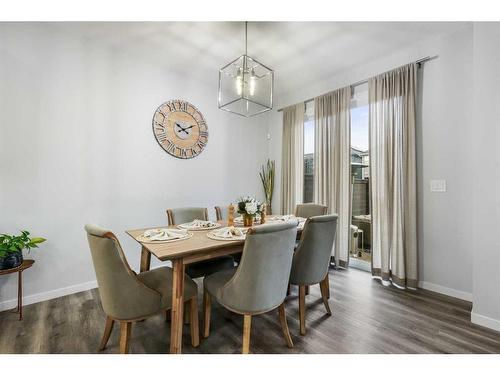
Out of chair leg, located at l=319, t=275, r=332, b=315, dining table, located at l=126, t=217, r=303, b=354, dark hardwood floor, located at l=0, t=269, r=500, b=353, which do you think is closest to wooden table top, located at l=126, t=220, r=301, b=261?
dining table, located at l=126, t=217, r=303, b=354

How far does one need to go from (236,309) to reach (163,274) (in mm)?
664

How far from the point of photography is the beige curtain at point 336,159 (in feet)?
10.6

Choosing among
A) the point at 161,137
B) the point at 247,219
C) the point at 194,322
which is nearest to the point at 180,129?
the point at 161,137

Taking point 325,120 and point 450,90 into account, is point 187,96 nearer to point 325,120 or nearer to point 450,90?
point 325,120

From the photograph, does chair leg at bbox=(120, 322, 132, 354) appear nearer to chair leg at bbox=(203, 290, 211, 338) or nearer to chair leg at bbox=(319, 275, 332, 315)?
chair leg at bbox=(203, 290, 211, 338)

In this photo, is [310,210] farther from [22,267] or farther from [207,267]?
[22,267]

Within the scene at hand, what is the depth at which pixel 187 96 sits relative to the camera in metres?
3.39

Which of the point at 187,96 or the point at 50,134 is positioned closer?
the point at 50,134

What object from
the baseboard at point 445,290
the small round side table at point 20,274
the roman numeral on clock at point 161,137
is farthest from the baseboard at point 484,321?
the small round side table at point 20,274

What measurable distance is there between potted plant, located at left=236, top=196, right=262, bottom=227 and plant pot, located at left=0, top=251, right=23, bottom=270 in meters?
1.95

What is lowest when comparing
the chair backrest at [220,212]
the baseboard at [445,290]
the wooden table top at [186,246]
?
the baseboard at [445,290]

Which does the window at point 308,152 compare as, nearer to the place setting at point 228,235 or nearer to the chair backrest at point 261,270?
the place setting at point 228,235
